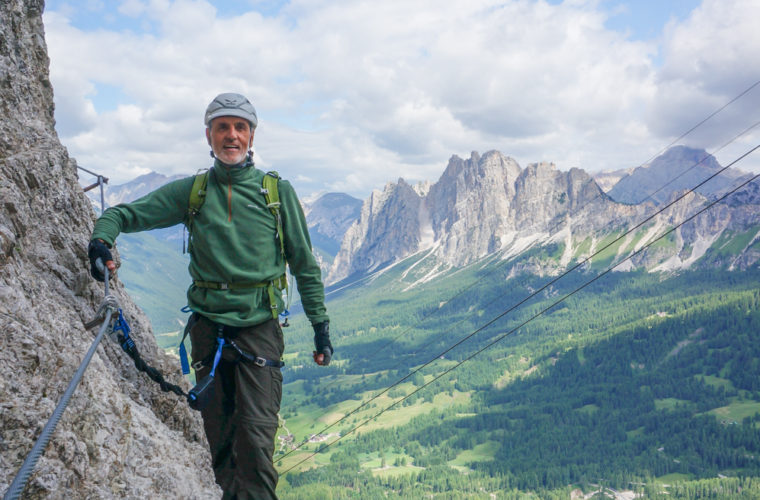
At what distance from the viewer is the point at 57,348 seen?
5.24 m

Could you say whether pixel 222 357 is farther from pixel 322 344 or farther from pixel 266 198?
pixel 266 198

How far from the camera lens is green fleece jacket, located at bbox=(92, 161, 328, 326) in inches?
237

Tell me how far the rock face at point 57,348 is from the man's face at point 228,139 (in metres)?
2.12

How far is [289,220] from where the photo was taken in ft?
20.5

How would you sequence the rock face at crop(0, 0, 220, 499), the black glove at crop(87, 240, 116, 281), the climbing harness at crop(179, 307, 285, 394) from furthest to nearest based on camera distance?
the climbing harness at crop(179, 307, 285, 394)
the black glove at crop(87, 240, 116, 281)
the rock face at crop(0, 0, 220, 499)

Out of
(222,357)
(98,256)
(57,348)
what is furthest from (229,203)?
(57,348)

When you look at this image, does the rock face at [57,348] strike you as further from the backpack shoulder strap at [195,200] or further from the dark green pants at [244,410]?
the backpack shoulder strap at [195,200]

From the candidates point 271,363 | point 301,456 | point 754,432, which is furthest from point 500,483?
point 271,363

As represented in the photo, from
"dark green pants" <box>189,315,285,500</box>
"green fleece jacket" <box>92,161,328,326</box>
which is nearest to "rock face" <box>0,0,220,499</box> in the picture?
"dark green pants" <box>189,315,285,500</box>

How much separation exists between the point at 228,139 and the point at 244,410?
9.78 feet

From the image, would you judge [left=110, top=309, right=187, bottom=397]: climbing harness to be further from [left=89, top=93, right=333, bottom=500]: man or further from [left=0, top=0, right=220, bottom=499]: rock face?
[left=89, top=93, right=333, bottom=500]: man

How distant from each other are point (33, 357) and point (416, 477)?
162368 millimetres

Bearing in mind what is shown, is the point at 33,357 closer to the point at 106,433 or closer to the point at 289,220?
the point at 106,433

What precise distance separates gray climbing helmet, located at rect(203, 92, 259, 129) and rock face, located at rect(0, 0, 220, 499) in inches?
84.8
